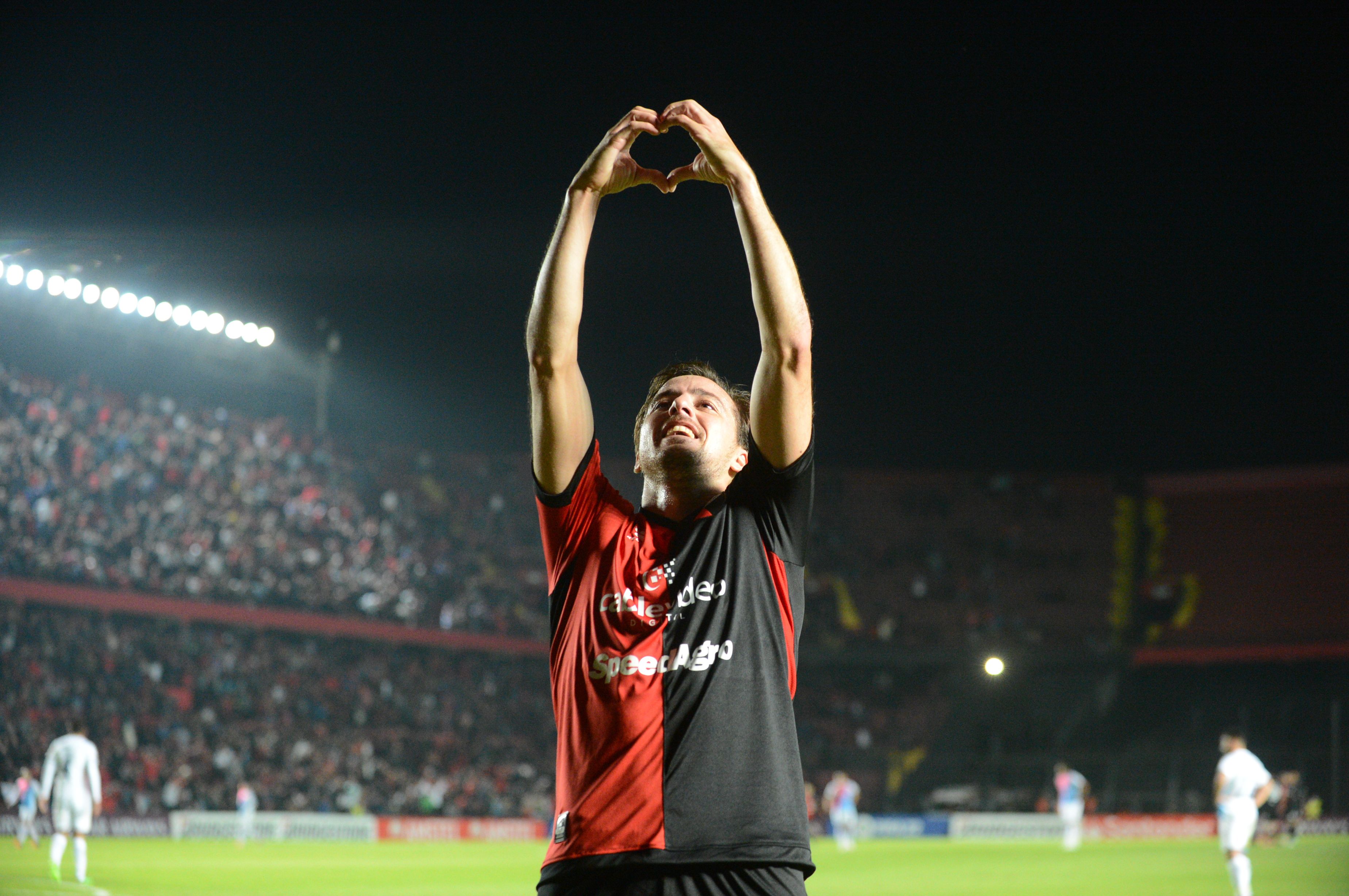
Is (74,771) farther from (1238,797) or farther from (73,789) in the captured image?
(1238,797)

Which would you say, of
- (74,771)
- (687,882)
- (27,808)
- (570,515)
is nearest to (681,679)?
(687,882)

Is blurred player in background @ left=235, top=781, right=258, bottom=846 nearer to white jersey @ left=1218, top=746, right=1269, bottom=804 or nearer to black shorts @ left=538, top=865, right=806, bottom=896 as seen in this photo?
white jersey @ left=1218, top=746, right=1269, bottom=804

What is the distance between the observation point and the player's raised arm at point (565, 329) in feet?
9.46

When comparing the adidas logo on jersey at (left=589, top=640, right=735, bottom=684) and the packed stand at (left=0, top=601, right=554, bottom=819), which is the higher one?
the adidas logo on jersey at (left=589, top=640, right=735, bottom=684)

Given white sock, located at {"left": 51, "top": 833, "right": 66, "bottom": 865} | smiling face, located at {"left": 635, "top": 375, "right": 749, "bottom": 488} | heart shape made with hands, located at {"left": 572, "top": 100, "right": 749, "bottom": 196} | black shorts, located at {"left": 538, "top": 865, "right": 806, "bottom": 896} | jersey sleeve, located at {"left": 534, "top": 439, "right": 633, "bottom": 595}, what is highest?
heart shape made with hands, located at {"left": 572, "top": 100, "right": 749, "bottom": 196}

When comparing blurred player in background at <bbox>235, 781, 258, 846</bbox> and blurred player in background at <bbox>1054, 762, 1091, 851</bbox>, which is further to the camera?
blurred player in background at <bbox>1054, 762, 1091, 851</bbox>

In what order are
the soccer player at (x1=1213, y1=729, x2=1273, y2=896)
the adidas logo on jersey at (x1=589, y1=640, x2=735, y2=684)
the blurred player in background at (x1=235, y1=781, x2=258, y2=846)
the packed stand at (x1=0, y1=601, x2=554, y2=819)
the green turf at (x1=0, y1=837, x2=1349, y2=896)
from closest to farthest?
the adidas logo on jersey at (x1=589, y1=640, x2=735, y2=684)
the soccer player at (x1=1213, y1=729, x2=1273, y2=896)
the green turf at (x1=0, y1=837, x2=1349, y2=896)
the blurred player in background at (x1=235, y1=781, x2=258, y2=846)
the packed stand at (x1=0, y1=601, x2=554, y2=819)

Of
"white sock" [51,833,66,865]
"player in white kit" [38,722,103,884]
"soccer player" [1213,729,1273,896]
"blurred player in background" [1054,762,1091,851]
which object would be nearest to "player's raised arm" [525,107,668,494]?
"soccer player" [1213,729,1273,896]

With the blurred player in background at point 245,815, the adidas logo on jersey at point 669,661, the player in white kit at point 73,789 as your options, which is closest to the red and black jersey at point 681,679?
the adidas logo on jersey at point 669,661

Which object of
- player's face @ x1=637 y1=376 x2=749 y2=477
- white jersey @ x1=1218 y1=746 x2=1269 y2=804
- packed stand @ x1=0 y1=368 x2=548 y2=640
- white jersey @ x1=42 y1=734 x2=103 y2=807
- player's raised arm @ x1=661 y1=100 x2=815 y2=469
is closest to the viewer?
player's raised arm @ x1=661 y1=100 x2=815 y2=469

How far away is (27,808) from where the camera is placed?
2247 centimetres

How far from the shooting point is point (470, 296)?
29.5 metres

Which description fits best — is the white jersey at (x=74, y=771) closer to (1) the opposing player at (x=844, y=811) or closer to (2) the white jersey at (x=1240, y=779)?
(2) the white jersey at (x=1240, y=779)

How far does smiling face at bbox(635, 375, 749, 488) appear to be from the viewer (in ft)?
9.63
